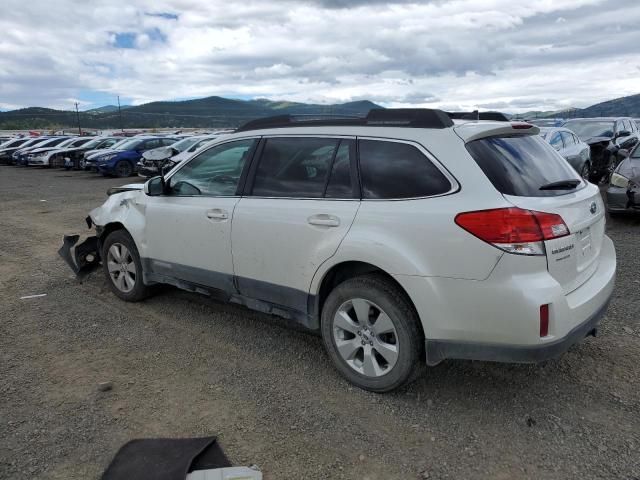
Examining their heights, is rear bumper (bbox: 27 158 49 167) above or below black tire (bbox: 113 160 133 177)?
above

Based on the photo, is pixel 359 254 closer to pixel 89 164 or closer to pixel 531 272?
pixel 531 272

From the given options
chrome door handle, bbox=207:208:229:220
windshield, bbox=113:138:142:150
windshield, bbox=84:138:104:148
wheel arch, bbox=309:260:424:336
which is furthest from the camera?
windshield, bbox=84:138:104:148

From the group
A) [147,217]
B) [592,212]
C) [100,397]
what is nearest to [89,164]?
[147,217]

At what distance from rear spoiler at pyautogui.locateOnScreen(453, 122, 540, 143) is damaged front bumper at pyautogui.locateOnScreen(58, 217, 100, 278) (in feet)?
A: 14.5

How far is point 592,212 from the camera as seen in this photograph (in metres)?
3.31

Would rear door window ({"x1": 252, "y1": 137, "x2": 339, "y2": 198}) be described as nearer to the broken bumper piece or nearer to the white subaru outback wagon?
the white subaru outback wagon

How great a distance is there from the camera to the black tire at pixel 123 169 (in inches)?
819

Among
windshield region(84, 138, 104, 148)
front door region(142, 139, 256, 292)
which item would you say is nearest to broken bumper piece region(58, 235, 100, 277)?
front door region(142, 139, 256, 292)

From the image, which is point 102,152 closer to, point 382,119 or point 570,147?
point 570,147

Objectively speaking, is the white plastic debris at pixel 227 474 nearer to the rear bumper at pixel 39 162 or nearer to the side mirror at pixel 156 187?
the side mirror at pixel 156 187

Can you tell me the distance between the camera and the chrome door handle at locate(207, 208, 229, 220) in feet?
13.4

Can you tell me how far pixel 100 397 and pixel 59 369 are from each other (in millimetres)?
638

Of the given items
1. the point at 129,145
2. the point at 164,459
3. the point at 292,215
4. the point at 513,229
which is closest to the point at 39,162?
the point at 129,145

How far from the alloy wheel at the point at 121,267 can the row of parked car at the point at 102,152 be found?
10.6 meters
